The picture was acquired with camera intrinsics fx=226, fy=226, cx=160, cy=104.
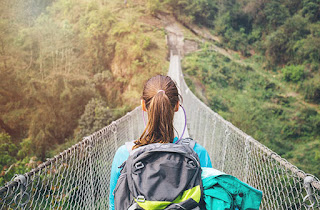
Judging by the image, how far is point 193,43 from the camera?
655 inches

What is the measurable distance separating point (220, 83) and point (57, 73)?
421 inches

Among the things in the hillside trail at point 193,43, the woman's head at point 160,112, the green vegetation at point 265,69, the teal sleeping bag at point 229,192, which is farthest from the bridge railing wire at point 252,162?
the hillside trail at point 193,43

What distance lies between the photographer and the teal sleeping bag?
582 millimetres

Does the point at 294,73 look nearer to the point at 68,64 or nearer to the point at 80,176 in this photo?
the point at 68,64

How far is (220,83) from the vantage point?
1362cm

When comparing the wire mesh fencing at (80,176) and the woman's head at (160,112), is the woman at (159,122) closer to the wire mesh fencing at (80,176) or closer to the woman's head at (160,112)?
the woman's head at (160,112)

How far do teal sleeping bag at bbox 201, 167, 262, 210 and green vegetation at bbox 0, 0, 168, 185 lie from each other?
10.9 meters

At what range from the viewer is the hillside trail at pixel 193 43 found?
14.3 meters

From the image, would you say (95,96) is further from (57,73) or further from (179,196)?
(179,196)

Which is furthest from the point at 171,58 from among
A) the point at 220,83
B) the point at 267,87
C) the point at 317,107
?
the point at 317,107

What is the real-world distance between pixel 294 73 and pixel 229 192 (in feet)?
54.0

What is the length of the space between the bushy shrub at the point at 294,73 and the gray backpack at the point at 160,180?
16.5 m

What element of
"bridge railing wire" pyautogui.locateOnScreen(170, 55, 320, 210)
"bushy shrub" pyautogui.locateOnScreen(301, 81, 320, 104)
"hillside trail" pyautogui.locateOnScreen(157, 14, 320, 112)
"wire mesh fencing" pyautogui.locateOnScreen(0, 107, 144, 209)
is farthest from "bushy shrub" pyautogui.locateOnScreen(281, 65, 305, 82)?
"wire mesh fencing" pyautogui.locateOnScreen(0, 107, 144, 209)

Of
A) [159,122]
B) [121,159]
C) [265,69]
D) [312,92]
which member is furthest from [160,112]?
[265,69]
